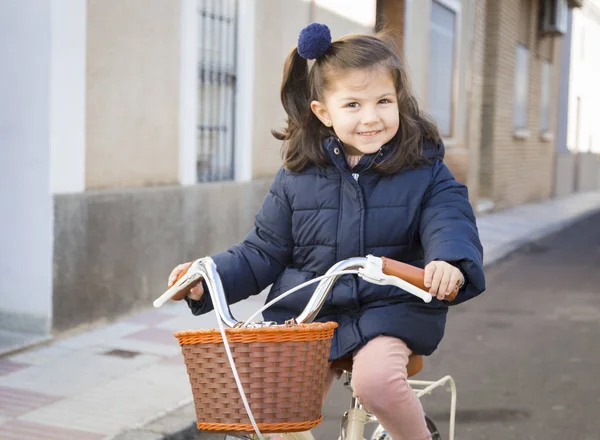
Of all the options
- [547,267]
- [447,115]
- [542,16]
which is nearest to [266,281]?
[547,267]

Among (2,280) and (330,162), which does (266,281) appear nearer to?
(330,162)

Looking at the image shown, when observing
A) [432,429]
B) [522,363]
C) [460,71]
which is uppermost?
[460,71]

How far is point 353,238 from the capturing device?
2.68 meters

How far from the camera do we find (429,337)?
2.66 m

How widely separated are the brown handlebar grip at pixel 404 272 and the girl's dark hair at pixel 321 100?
0.53 metres

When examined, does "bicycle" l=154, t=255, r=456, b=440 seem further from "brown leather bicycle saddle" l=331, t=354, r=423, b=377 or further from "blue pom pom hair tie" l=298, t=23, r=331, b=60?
"blue pom pom hair tie" l=298, t=23, r=331, b=60

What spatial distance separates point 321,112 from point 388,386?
853mm

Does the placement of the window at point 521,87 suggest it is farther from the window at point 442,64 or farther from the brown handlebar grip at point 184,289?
the brown handlebar grip at point 184,289

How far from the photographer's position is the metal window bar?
827 cm

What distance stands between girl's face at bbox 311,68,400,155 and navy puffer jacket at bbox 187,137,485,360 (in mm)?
61

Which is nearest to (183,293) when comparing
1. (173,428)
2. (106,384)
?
(173,428)

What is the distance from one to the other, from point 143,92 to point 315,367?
5374 mm

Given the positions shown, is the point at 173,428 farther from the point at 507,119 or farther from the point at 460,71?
the point at 507,119

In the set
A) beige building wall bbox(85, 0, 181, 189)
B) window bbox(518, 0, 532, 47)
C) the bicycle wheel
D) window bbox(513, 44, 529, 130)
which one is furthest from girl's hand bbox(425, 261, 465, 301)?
window bbox(518, 0, 532, 47)
